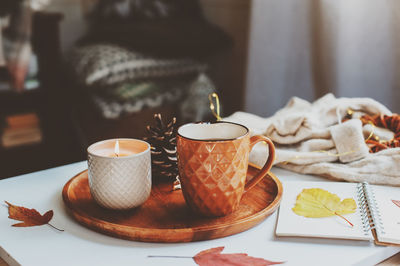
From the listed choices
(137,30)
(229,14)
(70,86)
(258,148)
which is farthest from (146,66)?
(258,148)

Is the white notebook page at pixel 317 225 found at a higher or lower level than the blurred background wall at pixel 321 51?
lower

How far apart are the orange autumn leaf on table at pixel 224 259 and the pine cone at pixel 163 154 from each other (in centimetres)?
22

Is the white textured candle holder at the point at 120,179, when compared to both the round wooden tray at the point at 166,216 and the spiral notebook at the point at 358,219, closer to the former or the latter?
the round wooden tray at the point at 166,216

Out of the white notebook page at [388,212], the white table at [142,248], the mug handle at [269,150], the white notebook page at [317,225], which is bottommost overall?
the white table at [142,248]

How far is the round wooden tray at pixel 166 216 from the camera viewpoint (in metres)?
0.58

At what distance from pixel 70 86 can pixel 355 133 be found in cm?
154

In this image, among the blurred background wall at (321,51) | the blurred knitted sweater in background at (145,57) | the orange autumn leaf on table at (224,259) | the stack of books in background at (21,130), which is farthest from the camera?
the stack of books in background at (21,130)

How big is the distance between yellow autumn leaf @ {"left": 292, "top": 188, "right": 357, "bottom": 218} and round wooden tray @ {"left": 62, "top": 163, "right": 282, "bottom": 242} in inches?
1.4

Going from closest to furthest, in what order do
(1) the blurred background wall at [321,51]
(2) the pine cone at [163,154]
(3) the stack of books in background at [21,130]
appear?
(2) the pine cone at [163,154] → (1) the blurred background wall at [321,51] → (3) the stack of books in background at [21,130]

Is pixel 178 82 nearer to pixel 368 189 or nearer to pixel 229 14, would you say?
pixel 229 14

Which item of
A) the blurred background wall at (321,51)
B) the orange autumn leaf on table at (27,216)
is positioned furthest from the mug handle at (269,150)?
the blurred background wall at (321,51)

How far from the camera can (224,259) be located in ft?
1.78

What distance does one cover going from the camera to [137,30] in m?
1.90

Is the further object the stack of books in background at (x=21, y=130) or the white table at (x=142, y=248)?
the stack of books in background at (x=21, y=130)
